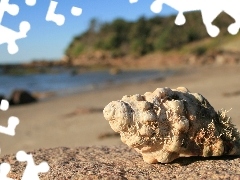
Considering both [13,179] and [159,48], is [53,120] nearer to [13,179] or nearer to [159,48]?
[13,179]

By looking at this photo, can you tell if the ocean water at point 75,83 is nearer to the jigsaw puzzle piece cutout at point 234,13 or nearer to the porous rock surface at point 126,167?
the jigsaw puzzle piece cutout at point 234,13

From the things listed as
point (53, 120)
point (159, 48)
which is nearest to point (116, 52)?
point (159, 48)

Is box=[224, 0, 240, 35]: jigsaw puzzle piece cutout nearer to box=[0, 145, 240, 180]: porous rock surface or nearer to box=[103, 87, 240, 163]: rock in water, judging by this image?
Answer: box=[103, 87, 240, 163]: rock in water

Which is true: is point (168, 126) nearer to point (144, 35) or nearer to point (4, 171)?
point (4, 171)

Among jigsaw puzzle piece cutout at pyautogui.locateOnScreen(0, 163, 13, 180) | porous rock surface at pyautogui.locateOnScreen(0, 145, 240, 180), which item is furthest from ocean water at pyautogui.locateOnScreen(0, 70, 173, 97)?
jigsaw puzzle piece cutout at pyautogui.locateOnScreen(0, 163, 13, 180)

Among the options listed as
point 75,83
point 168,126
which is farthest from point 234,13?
point 75,83
